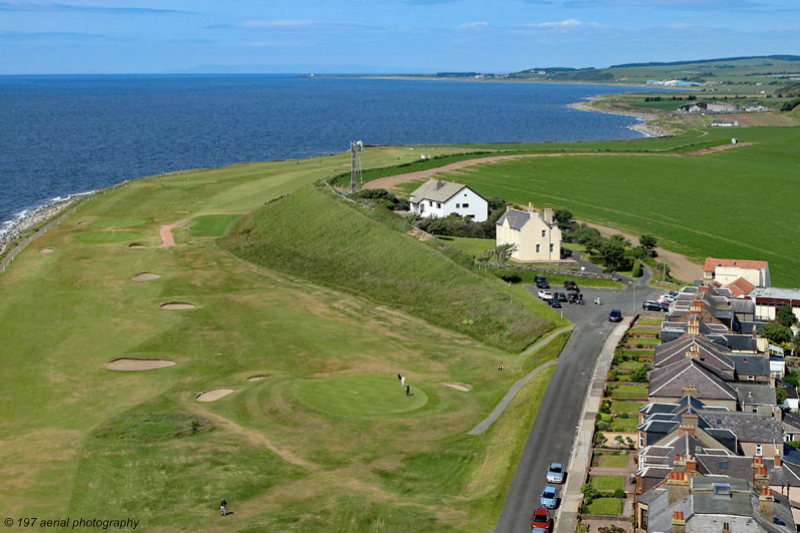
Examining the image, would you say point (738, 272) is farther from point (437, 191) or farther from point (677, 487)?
point (677, 487)

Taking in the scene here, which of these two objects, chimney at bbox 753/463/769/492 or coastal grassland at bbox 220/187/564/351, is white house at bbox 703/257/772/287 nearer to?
coastal grassland at bbox 220/187/564/351

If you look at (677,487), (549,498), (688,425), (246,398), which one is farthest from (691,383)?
(246,398)

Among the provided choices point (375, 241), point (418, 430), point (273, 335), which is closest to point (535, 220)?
point (375, 241)

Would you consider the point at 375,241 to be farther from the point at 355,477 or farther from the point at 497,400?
the point at 355,477

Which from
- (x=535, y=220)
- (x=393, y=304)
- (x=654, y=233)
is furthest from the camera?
(x=654, y=233)

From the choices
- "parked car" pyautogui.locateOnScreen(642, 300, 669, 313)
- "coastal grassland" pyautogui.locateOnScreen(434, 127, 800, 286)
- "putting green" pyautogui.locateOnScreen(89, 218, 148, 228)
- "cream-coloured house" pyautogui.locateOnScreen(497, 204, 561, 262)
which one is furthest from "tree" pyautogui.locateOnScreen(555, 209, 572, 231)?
"putting green" pyautogui.locateOnScreen(89, 218, 148, 228)
